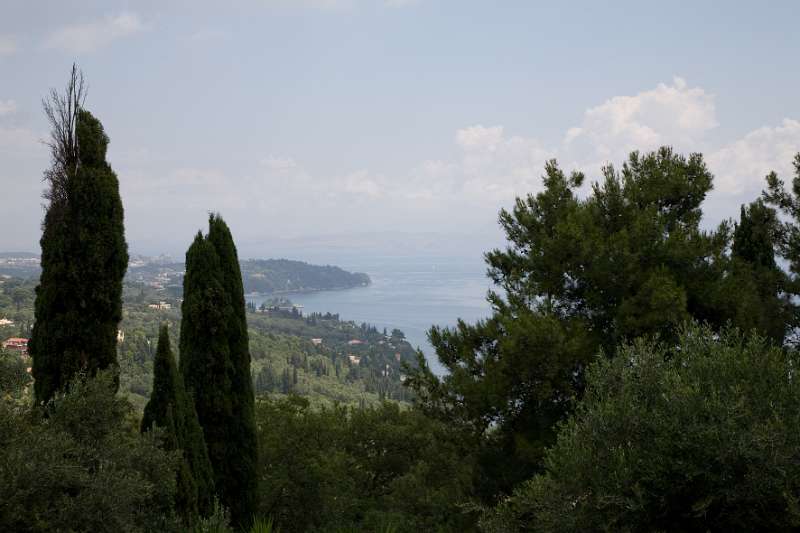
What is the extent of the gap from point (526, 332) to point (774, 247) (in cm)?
775

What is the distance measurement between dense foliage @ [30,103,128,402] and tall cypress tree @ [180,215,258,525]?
2342mm

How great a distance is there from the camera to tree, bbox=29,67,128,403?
9672 mm

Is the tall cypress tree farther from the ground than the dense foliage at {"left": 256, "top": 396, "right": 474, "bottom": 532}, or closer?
farther from the ground

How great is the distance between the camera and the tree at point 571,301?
11156 mm

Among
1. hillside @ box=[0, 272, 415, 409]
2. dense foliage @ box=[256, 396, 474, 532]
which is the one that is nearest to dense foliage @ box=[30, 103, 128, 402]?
dense foliage @ box=[256, 396, 474, 532]

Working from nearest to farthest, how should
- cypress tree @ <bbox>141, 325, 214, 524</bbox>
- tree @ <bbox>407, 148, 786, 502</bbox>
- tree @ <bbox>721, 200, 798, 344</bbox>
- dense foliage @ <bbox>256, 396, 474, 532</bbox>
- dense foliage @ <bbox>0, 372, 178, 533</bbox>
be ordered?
dense foliage @ <bbox>0, 372, 178, 533</bbox> < cypress tree @ <bbox>141, 325, 214, 524</bbox> < tree @ <bbox>407, 148, 786, 502</bbox> < tree @ <bbox>721, 200, 798, 344</bbox> < dense foliage @ <bbox>256, 396, 474, 532</bbox>

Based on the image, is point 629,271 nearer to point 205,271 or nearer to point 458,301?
point 205,271

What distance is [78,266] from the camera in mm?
9906

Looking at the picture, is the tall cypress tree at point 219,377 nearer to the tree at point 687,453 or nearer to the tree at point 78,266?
the tree at point 78,266

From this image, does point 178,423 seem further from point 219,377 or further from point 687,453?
point 687,453

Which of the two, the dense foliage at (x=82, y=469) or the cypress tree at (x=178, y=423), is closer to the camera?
the dense foliage at (x=82, y=469)

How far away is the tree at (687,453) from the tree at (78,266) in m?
7.44

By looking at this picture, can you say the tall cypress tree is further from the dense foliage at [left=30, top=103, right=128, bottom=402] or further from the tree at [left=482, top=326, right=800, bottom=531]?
the tree at [left=482, top=326, right=800, bottom=531]

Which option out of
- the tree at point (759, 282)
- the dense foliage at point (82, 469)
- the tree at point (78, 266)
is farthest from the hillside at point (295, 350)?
the tree at point (759, 282)
